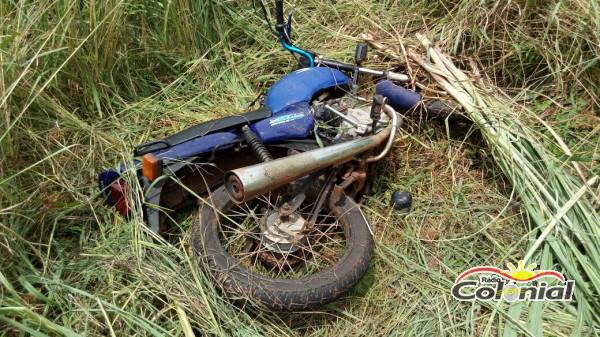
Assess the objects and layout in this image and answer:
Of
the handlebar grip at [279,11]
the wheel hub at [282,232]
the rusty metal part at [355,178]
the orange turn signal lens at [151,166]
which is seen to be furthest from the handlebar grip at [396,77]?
the orange turn signal lens at [151,166]

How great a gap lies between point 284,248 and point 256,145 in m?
0.45

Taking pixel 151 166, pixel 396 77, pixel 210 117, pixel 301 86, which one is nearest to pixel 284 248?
pixel 151 166

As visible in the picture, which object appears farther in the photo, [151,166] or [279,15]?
[279,15]

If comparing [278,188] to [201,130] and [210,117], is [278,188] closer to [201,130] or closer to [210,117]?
[201,130]

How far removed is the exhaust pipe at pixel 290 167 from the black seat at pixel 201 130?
1.39 feet

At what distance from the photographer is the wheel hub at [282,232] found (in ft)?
7.14

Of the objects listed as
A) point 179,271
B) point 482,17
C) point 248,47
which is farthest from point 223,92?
point 482,17

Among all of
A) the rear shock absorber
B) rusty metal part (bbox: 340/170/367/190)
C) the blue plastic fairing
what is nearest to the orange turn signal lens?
the rear shock absorber

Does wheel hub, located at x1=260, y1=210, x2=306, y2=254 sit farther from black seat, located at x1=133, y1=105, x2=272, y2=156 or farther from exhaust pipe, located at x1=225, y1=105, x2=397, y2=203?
black seat, located at x1=133, y1=105, x2=272, y2=156

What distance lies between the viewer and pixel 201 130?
234 centimetres

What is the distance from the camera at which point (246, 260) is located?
2.24 m

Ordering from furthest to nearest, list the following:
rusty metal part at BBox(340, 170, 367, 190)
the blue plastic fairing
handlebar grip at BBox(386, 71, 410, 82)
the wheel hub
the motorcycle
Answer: handlebar grip at BBox(386, 71, 410, 82)
the blue plastic fairing
rusty metal part at BBox(340, 170, 367, 190)
the wheel hub
the motorcycle

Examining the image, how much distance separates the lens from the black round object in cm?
257
